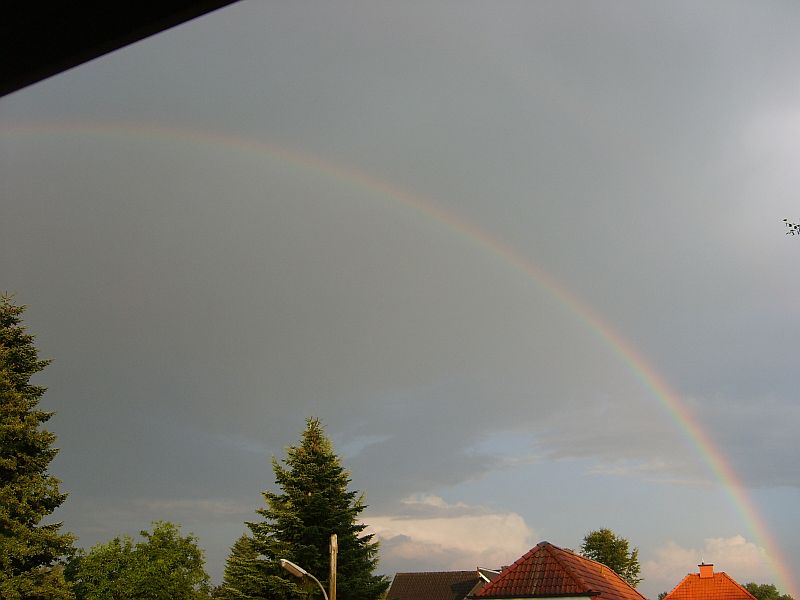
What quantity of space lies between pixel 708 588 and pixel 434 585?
27.3 meters

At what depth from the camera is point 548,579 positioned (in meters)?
24.8

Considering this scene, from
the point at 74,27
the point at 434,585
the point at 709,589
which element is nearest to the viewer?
the point at 74,27

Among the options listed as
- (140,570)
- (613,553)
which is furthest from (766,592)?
(140,570)

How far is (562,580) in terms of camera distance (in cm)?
2461

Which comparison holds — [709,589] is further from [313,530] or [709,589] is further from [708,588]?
[313,530]

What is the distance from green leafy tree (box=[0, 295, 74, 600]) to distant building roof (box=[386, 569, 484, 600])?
35.0 metres

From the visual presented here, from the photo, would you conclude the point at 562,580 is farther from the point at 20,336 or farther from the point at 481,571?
the point at 481,571

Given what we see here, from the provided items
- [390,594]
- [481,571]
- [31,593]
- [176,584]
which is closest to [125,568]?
[176,584]

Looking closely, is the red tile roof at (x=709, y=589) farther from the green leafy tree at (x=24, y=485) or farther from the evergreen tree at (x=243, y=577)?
the green leafy tree at (x=24, y=485)

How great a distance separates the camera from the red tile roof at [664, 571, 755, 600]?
37.3 metres

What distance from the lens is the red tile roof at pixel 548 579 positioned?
24.4 m

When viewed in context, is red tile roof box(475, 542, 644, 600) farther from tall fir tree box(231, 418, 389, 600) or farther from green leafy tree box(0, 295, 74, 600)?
green leafy tree box(0, 295, 74, 600)

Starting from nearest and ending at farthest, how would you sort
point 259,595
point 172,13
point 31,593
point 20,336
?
point 172,13 → point 31,593 → point 259,595 → point 20,336

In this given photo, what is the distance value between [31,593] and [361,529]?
13.0m
